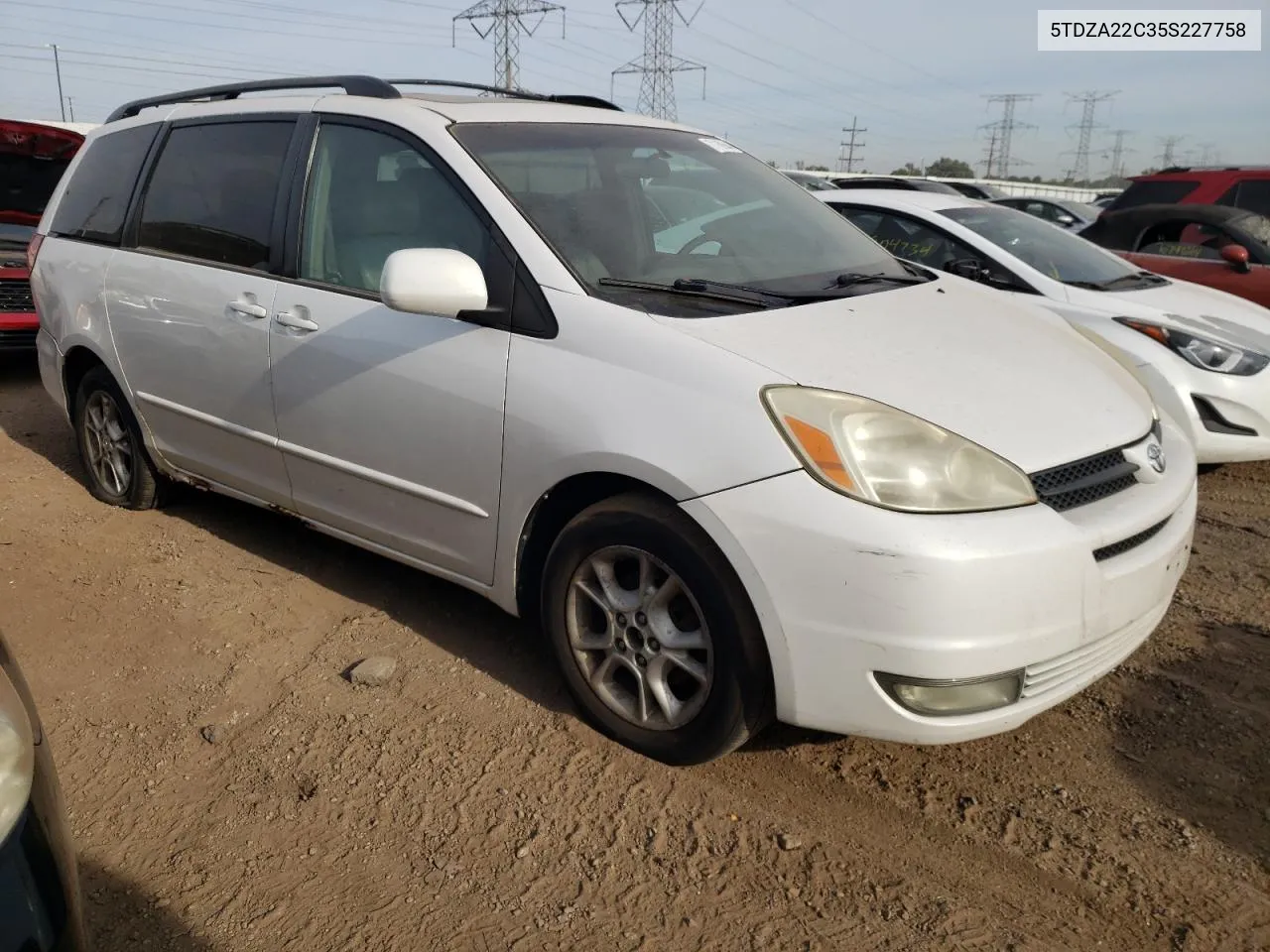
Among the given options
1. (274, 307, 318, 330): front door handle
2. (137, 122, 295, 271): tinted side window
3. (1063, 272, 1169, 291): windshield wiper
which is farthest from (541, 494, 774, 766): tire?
(1063, 272, 1169, 291): windshield wiper

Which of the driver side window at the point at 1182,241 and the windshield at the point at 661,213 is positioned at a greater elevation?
the windshield at the point at 661,213

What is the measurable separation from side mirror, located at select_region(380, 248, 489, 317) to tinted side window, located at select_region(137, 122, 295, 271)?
1.05 metres

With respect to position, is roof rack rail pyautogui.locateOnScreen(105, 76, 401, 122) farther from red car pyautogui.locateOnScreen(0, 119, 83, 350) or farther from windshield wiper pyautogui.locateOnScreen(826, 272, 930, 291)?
red car pyautogui.locateOnScreen(0, 119, 83, 350)

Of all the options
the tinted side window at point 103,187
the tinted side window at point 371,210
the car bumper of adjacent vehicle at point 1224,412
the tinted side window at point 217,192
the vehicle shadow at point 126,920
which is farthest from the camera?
the car bumper of adjacent vehicle at point 1224,412

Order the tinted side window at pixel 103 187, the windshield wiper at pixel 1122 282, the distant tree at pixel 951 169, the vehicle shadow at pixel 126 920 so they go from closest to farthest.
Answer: the vehicle shadow at pixel 126 920 → the tinted side window at pixel 103 187 → the windshield wiper at pixel 1122 282 → the distant tree at pixel 951 169

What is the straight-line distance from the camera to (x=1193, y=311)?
542cm

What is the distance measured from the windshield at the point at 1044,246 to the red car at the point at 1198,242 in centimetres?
99

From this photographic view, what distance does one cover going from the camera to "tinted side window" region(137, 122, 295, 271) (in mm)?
3693

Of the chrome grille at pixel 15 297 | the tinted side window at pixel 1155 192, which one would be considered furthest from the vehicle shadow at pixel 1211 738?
the chrome grille at pixel 15 297

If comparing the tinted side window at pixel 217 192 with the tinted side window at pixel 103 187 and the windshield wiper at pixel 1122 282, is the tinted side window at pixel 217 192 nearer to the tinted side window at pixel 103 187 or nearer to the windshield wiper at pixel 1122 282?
the tinted side window at pixel 103 187

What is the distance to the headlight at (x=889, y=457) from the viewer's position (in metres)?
2.31

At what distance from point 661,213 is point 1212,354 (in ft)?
→ 10.7

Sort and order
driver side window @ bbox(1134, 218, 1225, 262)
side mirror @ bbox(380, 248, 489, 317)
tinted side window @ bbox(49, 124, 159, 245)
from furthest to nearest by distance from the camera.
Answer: driver side window @ bbox(1134, 218, 1225, 262) < tinted side window @ bbox(49, 124, 159, 245) < side mirror @ bbox(380, 248, 489, 317)

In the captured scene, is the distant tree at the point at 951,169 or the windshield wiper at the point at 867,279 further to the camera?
the distant tree at the point at 951,169
